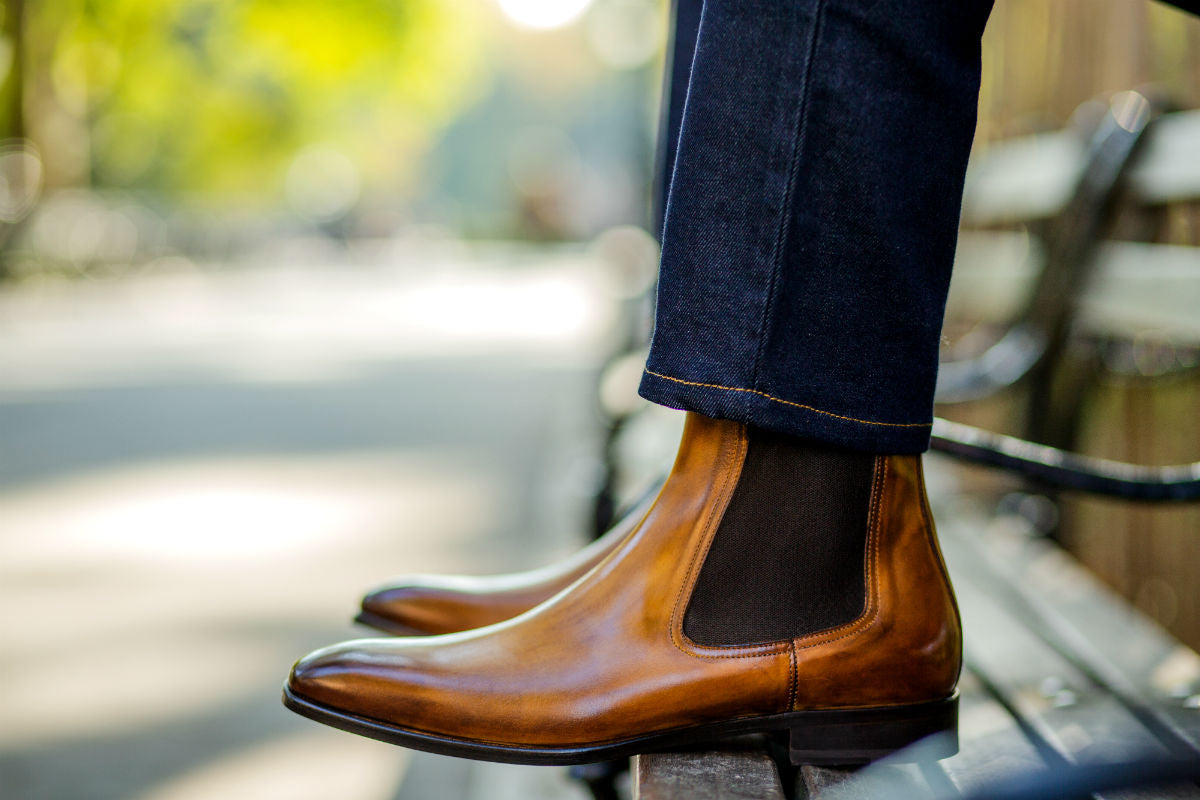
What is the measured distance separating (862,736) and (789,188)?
1.44ft

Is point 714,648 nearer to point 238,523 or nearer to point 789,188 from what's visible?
point 789,188

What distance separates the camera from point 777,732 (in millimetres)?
938

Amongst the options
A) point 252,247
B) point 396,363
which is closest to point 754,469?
point 396,363

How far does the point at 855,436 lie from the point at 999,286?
2128 mm

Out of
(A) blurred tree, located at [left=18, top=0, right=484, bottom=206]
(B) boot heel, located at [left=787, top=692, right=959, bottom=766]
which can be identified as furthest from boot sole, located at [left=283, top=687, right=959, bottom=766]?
(A) blurred tree, located at [left=18, top=0, right=484, bottom=206]

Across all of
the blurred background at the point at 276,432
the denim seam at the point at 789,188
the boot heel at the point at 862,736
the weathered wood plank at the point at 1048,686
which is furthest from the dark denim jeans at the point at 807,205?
the blurred background at the point at 276,432

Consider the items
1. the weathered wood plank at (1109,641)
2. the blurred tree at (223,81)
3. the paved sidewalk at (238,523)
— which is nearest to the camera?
the weathered wood plank at (1109,641)

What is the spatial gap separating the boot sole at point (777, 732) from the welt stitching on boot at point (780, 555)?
0.07 metres

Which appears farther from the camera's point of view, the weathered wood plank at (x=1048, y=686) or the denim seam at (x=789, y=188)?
the weathered wood plank at (x=1048, y=686)

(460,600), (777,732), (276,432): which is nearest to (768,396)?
(777,732)

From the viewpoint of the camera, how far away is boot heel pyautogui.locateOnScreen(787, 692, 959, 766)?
917 millimetres

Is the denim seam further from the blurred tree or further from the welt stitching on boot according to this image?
the blurred tree

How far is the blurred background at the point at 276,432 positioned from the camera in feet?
5.91

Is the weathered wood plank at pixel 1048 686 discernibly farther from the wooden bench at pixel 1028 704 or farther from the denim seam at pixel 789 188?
the denim seam at pixel 789 188
